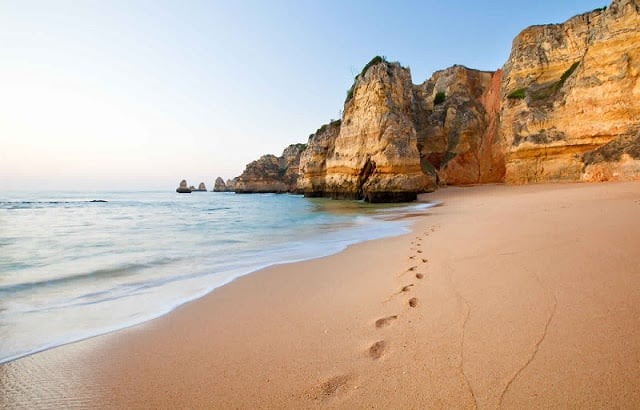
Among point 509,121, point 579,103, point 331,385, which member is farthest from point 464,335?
point 509,121

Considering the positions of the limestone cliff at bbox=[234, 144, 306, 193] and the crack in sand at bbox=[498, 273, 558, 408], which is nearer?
the crack in sand at bbox=[498, 273, 558, 408]

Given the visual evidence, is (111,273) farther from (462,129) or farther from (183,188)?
(183,188)

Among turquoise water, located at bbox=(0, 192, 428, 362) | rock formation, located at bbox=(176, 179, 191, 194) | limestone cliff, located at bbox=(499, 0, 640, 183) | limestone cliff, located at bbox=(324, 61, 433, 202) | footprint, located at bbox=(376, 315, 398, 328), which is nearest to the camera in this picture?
footprint, located at bbox=(376, 315, 398, 328)

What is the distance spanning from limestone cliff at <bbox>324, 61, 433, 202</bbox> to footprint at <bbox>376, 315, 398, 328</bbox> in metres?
21.4

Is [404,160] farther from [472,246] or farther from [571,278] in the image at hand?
[571,278]

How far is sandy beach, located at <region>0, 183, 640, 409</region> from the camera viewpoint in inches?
60.1

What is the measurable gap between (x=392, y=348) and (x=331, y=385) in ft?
1.77

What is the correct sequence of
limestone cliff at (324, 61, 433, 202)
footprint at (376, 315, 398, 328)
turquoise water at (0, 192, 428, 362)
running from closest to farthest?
footprint at (376, 315, 398, 328) → turquoise water at (0, 192, 428, 362) → limestone cliff at (324, 61, 433, 202)

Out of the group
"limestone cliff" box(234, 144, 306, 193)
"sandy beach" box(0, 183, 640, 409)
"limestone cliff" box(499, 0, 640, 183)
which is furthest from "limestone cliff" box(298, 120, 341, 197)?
"limestone cliff" box(234, 144, 306, 193)

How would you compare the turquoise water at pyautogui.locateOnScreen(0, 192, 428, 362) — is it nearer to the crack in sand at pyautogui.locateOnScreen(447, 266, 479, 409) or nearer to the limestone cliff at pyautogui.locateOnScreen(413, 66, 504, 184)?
the crack in sand at pyautogui.locateOnScreen(447, 266, 479, 409)

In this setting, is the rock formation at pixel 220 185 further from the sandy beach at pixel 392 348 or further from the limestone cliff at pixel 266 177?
the sandy beach at pixel 392 348

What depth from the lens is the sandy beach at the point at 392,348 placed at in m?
1.53

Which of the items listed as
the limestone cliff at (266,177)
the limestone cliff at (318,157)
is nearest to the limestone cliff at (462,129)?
the limestone cliff at (318,157)

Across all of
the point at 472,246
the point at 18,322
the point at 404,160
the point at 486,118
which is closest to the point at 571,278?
the point at 472,246
